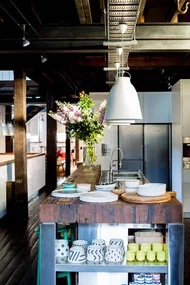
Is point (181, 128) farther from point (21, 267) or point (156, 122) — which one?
point (21, 267)

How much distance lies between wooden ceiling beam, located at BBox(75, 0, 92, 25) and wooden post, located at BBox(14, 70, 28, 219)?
2.25 meters

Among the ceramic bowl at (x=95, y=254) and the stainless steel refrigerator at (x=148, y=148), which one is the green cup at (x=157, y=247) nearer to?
the ceramic bowl at (x=95, y=254)

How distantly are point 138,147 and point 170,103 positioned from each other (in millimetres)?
1275

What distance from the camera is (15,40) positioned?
4.58 meters

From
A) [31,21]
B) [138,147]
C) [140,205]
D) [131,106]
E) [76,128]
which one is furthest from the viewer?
[138,147]

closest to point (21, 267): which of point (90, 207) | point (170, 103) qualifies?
point (90, 207)

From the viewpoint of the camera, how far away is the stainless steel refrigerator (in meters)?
8.20

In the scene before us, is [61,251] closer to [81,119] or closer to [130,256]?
[130,256]

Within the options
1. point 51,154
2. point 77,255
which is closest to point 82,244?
point 77,255

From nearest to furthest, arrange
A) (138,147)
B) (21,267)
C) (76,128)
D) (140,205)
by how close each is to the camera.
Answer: (140,205), (21,267), (76,128), (138,147)

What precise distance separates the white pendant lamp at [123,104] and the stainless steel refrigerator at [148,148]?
5086 millimetres

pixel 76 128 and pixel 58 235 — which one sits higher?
pixel 76 128

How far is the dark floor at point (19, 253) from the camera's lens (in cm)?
381

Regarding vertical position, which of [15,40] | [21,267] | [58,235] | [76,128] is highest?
[15,40]
